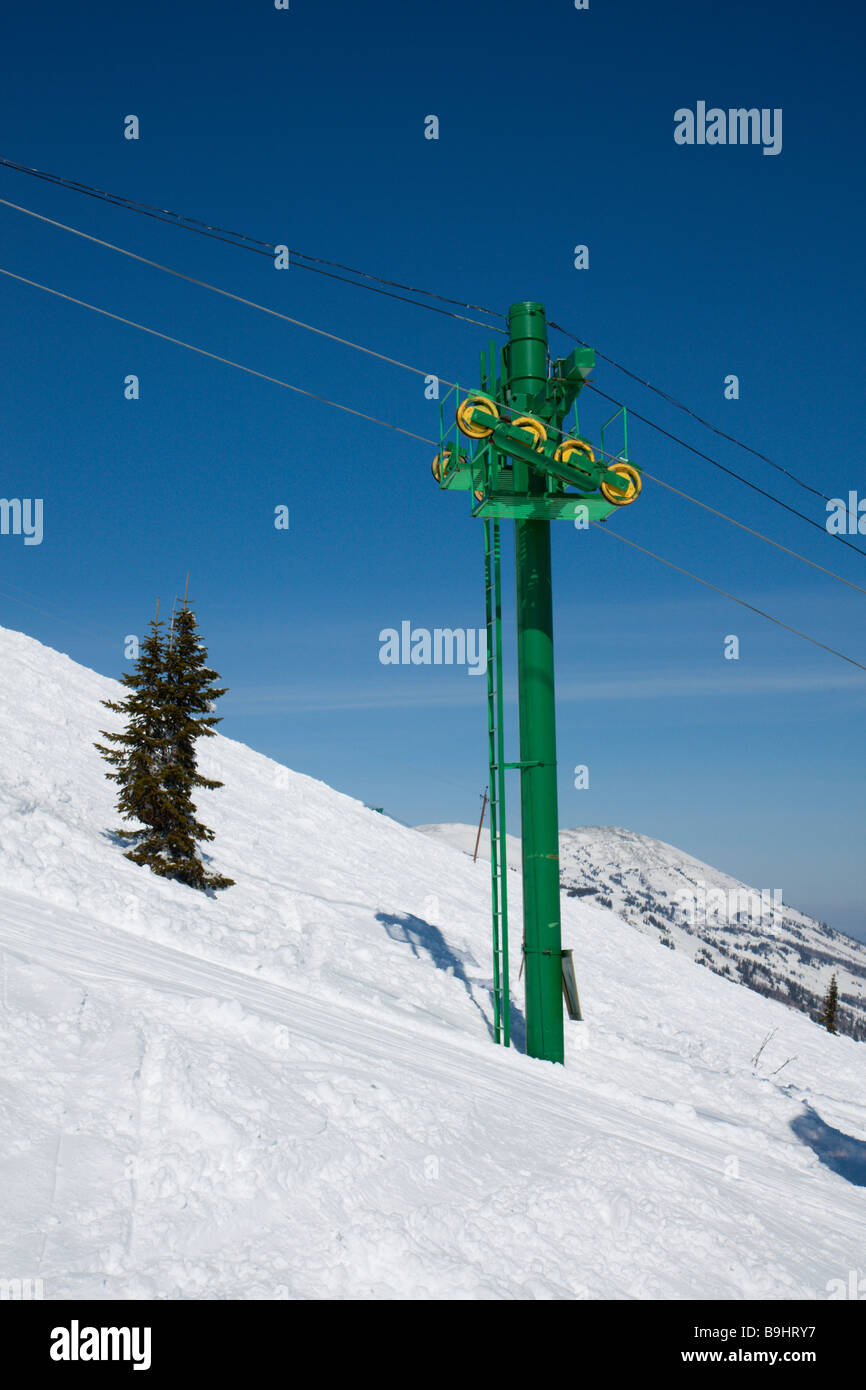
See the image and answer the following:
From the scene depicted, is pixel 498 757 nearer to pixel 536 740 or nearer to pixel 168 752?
pixel 536 740

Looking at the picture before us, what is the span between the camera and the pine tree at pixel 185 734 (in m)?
24.3

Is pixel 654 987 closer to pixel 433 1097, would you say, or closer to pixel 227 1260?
pixel 433 1097

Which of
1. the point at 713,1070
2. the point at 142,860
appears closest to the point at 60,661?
the point at 142,860

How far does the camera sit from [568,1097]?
45.0ft

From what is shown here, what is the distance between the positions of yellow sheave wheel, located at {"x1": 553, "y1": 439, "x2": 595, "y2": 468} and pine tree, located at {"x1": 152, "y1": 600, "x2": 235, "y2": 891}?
13.0m

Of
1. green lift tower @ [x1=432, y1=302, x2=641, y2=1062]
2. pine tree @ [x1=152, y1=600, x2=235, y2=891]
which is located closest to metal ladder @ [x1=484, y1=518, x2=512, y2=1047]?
green lift tower @ [x1=432, y1=302, x2=641, y2=1062]

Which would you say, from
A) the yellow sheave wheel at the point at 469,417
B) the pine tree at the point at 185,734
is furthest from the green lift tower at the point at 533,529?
the pine tree at the point at 185,734

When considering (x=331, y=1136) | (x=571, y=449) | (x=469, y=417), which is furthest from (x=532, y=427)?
(x=331, y=1136)

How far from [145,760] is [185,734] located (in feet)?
4.34

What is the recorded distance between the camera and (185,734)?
2580 centimetres

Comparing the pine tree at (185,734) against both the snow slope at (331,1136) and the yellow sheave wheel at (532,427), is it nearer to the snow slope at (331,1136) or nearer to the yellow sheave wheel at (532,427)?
the snow slope at (331,1136)

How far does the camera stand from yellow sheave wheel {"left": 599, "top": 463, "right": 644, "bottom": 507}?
18.2 meters

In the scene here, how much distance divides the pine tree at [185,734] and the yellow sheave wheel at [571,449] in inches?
512
